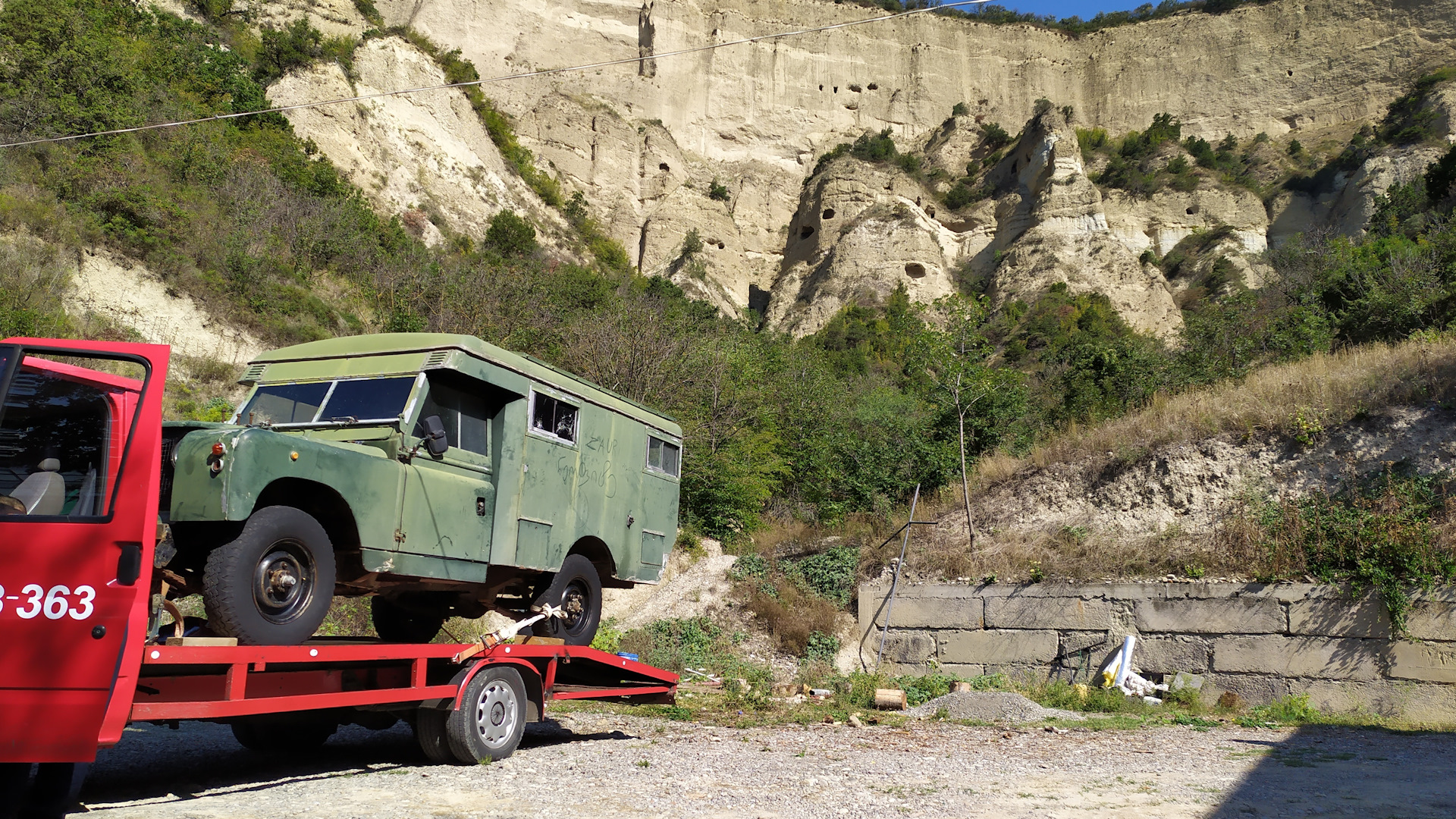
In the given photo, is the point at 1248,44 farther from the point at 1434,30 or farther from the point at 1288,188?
the point at 1288,188

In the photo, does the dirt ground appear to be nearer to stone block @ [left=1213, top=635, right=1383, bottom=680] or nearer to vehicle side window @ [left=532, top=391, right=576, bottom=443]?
stone block @ [left=1213, top=635, right=1383, bottom=680]

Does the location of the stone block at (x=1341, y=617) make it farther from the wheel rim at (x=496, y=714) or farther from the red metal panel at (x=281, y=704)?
the red metal panel at (x=281, y=704)

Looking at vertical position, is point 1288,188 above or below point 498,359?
above

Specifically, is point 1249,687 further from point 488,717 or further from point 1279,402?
point 488,717

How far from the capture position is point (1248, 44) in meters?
74.1

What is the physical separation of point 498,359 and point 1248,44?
87.7 meters

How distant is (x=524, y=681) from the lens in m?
6.86

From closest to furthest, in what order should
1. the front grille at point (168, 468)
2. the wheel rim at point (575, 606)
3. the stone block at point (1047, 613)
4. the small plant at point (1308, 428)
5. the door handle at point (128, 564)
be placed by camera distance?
the door handle at point (128, 564) < the front grille at point (168, 468) < the wheel rim at point (575, 606) < the stone block at point (1047, 613) < the small plant at point (1308, 428)

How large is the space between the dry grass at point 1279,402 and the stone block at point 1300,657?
3618 mm

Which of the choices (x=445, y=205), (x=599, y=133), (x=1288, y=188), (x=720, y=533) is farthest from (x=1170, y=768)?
(x=1288, y=188)

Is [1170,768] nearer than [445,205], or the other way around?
[1170,768]

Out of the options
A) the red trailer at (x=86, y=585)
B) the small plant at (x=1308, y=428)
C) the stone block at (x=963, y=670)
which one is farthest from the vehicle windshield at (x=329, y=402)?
the small plant at (x=1308, y=428)

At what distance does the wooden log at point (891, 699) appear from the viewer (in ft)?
34.9

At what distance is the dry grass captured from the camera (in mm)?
12672
